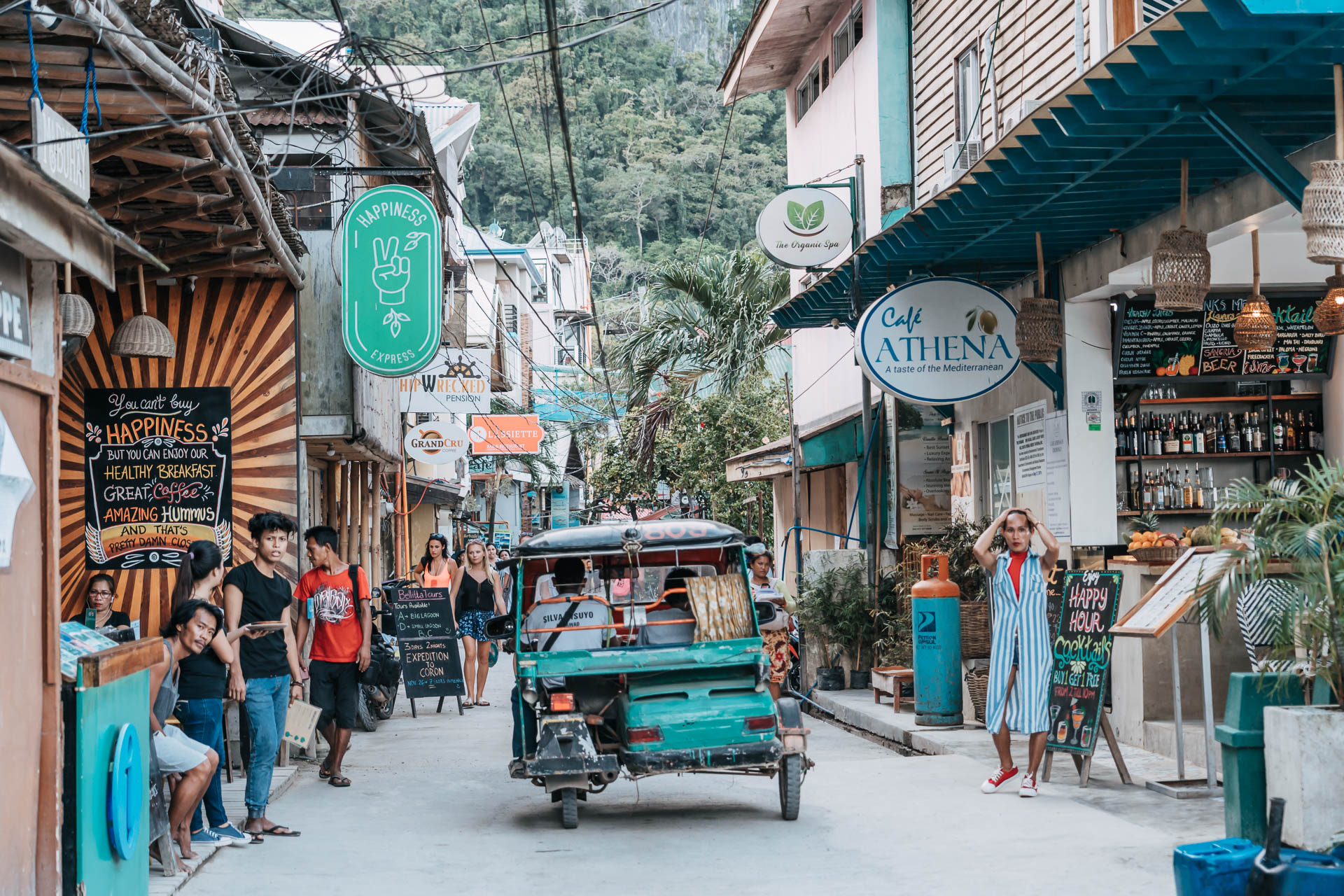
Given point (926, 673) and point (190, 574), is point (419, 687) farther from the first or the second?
point (190, 574)

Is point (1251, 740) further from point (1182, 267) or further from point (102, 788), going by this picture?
point (102, 788)

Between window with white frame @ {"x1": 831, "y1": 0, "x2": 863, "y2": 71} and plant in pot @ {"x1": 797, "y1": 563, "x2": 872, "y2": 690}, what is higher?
window with white frame @ {"x1": 831, "y1": 0, "x2": 863, "y2": 71}

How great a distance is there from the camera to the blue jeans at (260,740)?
843cm

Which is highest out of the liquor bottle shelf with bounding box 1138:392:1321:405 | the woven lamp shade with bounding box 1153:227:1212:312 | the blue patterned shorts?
the woven lamp shade with bounding box 1153:227:1212:312

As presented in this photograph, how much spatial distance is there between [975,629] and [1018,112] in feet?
18.4

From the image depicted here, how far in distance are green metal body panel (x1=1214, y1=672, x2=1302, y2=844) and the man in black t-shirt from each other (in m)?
5.47

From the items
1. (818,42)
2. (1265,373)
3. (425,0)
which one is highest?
(425,0)

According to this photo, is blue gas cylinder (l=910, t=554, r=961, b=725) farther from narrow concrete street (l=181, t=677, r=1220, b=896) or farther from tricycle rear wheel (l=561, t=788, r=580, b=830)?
tricycle rear wheel (l=561, t=788, r=580, b=830)

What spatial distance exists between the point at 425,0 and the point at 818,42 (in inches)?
386

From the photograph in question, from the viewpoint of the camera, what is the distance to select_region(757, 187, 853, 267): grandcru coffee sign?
1708 centimetres

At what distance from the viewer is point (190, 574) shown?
27.7ft

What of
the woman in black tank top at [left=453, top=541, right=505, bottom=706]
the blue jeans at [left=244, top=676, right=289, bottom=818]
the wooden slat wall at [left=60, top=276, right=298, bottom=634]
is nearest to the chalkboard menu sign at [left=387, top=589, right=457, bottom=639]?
the woman in black tank top at [left=453, top=541, right=505, bottom=706]

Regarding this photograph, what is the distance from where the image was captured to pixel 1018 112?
14.9 m

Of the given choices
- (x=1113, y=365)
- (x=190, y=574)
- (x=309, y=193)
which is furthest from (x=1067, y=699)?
(x=309, y=193)
